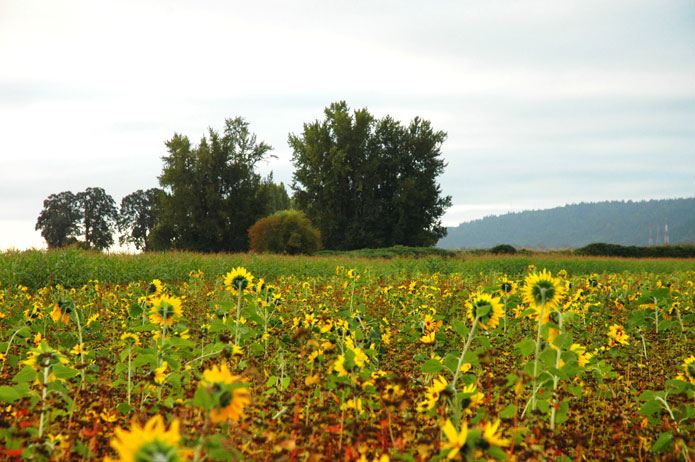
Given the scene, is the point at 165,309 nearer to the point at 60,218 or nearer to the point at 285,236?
the point at 285,236

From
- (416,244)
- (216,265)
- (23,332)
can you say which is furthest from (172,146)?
(23,332)

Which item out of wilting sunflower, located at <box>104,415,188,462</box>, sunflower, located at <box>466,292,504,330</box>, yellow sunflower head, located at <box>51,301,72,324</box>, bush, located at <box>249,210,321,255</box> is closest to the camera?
wilting sunflower, located at <box>104,415,188,462</box>

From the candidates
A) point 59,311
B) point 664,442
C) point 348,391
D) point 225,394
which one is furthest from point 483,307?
point 59,311

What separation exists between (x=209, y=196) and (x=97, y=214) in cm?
1888

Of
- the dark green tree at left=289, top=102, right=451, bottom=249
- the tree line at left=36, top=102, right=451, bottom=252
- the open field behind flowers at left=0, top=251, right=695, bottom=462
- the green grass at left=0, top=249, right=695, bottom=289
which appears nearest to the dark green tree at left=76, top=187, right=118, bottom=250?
the tree line at left=36, top=102, right=451, bottom=252

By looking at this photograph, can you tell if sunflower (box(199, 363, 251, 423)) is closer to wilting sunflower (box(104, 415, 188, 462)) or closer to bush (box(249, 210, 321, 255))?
wilting sunflower (box(104, 415, 188, 462))

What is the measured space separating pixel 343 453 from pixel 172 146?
3950 centimetres

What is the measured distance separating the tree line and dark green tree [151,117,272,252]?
7 cm

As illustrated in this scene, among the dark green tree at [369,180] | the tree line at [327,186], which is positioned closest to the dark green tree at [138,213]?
the tree line at [327,186]

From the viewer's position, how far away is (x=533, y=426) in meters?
1.99

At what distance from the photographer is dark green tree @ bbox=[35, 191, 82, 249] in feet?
149

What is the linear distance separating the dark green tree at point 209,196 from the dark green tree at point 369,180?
4428mm

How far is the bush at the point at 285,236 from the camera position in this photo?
29.2 meters

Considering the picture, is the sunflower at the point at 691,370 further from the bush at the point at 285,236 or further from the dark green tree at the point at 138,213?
the dark green tree at the point at 138,213
